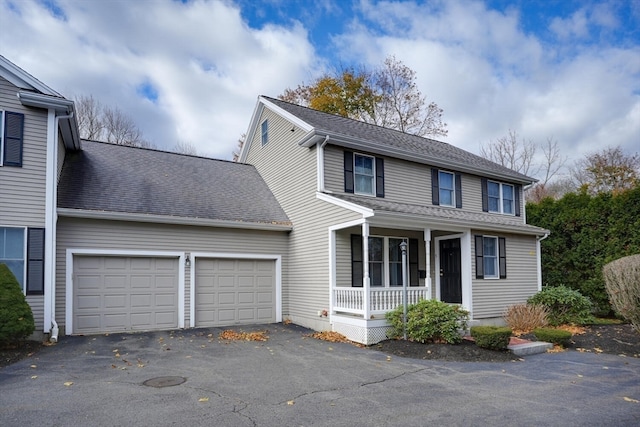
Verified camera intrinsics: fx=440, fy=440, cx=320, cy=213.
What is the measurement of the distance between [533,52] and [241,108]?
A: 54.2ft


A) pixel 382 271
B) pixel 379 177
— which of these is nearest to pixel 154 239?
pixel 382 271

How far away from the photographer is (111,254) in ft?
34.7

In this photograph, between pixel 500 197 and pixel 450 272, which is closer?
pixel 450 272

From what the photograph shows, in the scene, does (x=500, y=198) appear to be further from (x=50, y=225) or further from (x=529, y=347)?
(x=50, y=225)

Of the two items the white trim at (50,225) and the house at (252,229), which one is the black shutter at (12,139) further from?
the white trim at (50,225)

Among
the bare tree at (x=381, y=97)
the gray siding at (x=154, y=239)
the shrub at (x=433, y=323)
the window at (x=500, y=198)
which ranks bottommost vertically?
the shrub at (x=433, y=323)

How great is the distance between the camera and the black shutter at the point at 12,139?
9266 millimetres

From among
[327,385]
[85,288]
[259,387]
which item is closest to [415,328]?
[327,385]

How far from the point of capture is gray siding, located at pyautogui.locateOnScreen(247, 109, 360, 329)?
11.5 m

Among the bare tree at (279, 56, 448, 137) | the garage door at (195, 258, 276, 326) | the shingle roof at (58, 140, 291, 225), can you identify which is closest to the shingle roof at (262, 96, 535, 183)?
the shingle roof at (58, 140, 291, 225)

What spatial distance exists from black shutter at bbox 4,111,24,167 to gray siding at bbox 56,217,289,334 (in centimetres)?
157

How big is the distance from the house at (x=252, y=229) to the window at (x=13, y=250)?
21 millimetres

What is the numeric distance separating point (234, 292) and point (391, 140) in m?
6.97

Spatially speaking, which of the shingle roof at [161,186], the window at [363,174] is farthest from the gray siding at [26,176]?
the window at [363,174]
